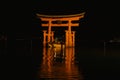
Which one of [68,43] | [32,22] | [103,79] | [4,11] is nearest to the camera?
[103,79]

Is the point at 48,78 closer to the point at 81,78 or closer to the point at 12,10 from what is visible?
the point at 81,78

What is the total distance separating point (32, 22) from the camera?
30359 millimetres

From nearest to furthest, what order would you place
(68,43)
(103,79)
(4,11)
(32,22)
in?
1. (103,79)
2. (68,43)
3. (4,11)
4. (32,22)

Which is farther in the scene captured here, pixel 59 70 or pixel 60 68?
pixel 60 68

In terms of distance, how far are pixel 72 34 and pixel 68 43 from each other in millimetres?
894

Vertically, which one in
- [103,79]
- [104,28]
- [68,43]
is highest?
[104,28]

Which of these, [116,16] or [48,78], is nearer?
[48,78]

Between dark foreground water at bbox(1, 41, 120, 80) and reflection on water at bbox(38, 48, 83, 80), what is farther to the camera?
dark foreground water at bbox(1, 41, 120, 80)

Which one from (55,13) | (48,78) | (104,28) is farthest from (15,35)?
(48,78)

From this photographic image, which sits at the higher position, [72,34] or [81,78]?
[72,34]

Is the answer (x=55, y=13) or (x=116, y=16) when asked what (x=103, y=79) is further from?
(x=116, y=16)

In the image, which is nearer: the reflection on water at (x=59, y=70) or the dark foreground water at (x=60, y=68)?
the reflection on water at (x=59, y=70)

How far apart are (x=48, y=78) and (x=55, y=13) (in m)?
19.8

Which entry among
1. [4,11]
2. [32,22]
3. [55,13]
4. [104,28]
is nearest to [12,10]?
[4,11]
